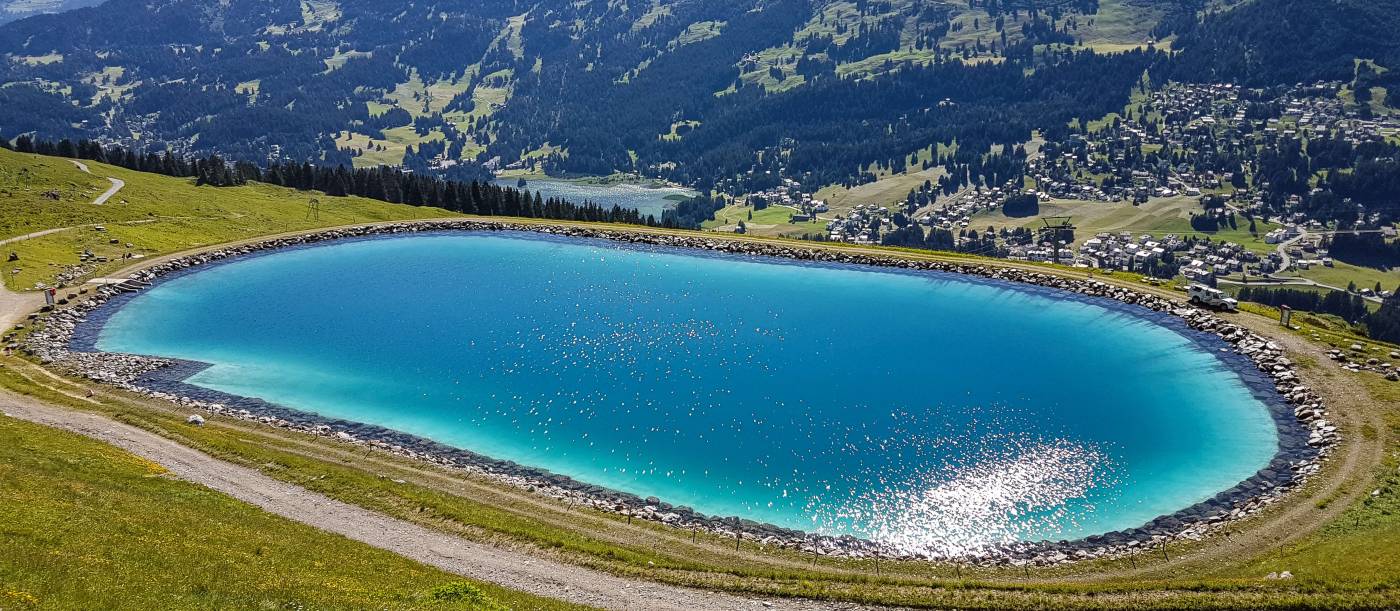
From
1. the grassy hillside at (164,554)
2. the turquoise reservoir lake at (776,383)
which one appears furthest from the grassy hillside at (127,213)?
the grassy hillside at (164,554)

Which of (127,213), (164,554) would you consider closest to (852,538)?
(164,554)

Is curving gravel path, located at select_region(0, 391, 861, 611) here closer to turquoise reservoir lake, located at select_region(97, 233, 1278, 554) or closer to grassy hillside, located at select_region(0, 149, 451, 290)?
turquoise reservoir lake, located at select_region(97, 233, 1278, 554)

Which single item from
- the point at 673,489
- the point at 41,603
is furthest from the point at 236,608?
the point at 673,489

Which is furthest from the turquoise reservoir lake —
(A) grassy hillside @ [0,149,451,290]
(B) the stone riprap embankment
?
(A) grassy hillside @ [0,149,451,290]

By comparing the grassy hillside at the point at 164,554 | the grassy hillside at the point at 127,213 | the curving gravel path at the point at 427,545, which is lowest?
the curving gravel path at the point at 427,545

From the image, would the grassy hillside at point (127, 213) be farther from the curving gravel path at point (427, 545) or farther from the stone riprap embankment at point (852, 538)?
the curving gravel path at point (427, 545)

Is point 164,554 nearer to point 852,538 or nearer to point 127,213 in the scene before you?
point 852,538
